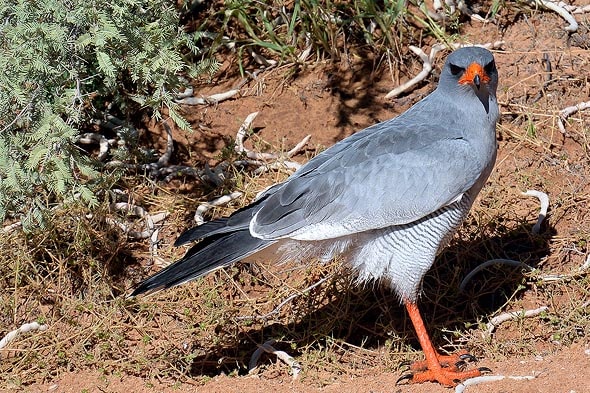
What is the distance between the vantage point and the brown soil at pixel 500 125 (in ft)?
16.1

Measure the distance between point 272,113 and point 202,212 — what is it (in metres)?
1.09

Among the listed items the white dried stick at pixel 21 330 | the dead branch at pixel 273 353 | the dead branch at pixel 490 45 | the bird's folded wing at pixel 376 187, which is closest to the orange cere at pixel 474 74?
the bird's folded wing at pixel 376 187

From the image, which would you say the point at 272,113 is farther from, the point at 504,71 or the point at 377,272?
the point at 377,272

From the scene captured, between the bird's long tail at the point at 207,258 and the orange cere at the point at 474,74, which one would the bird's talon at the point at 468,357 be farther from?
the orange cere at the point at 474,74

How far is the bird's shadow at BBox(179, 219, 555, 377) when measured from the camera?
512 centimetres

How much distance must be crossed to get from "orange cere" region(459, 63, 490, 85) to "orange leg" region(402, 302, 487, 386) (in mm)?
1155

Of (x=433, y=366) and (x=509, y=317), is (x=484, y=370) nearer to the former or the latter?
(x=433, y=366)

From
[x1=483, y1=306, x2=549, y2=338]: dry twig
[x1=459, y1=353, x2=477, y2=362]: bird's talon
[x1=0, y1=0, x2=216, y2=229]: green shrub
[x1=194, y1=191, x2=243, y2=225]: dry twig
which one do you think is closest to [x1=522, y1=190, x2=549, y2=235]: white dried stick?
[x1=483, y1=306, x2=549, y2=338]: dry twig

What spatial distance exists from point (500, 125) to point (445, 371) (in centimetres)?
230

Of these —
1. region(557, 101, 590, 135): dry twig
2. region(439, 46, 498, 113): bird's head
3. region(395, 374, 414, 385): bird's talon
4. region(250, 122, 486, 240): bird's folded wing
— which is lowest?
region(395, 374, 414, 385): bird's talon

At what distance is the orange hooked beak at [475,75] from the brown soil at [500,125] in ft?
4.62

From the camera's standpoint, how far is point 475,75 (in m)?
4.31

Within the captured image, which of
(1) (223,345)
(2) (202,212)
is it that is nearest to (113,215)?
(2) (202,212)

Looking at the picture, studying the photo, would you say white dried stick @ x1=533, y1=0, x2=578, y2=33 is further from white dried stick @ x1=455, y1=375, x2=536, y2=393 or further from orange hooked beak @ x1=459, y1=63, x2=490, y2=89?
white dried stick @ x1=455, y1=375, x2=536, y2=393
